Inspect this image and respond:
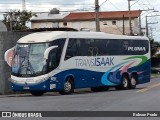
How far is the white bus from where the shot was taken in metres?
26.4

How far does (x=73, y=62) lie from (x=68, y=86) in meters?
1.35

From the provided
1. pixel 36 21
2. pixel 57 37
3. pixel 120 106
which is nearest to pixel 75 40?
pixel 57 37

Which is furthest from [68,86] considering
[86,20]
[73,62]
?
A: [86,20]

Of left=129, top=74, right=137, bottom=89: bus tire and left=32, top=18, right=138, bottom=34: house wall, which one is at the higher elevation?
left=32, top=18, right=138, bottom=34: house wall

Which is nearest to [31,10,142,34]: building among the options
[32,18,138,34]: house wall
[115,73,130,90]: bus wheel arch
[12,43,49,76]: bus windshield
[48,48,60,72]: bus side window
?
[32,18,138,34]: house wall

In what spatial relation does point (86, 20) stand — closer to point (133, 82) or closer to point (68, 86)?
point (133, 82)

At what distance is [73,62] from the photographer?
28.1 m

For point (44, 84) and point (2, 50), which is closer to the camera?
point (44, 84)

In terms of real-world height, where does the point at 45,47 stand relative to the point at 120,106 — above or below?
above

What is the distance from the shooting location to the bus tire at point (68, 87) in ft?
90.5

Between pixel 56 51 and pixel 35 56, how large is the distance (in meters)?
1.11

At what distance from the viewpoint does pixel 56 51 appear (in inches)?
1046

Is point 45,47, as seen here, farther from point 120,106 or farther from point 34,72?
point 120,106

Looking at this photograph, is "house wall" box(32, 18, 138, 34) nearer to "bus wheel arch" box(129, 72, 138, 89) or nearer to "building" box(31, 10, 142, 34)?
"building" box(31, 10, 142, 34)
